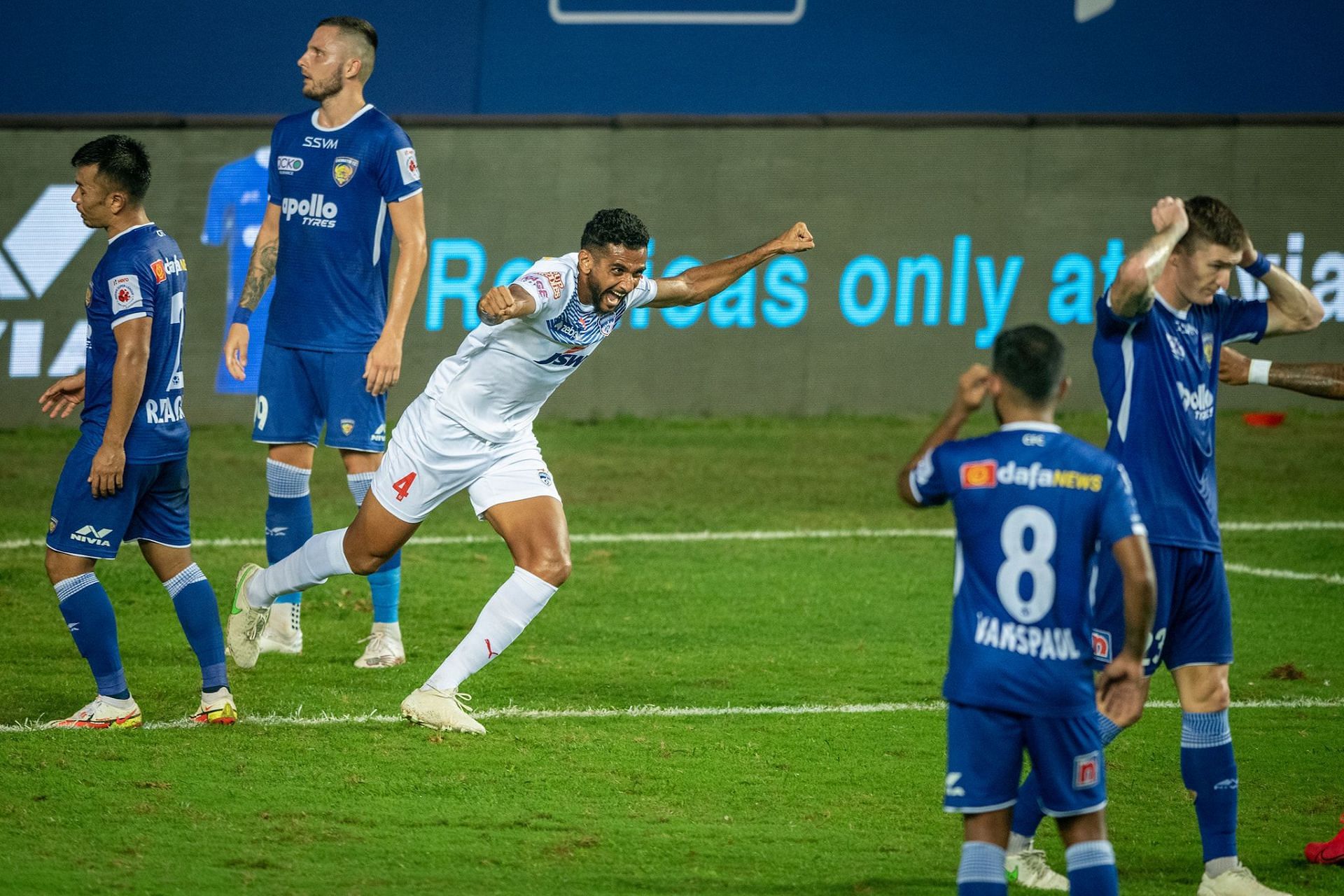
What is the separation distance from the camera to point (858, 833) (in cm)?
550

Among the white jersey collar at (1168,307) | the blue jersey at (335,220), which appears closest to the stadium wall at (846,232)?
the blue jersey at (335,220)

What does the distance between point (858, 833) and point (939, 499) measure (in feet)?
5.40

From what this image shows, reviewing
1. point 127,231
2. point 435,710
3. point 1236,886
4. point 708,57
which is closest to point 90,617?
point 435,710

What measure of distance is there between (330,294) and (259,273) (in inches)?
16.8

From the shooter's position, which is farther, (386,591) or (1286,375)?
(386,591)

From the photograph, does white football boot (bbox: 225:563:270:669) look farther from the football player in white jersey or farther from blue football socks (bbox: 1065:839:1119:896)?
blue football socks (bbox: 1065:839:1119:896)

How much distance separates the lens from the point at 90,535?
20.5 ft

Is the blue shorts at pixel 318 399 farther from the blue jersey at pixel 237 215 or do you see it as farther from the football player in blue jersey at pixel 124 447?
the blue jersey at pixel 237 215

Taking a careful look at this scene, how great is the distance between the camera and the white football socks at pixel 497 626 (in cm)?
634

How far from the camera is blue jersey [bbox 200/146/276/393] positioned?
14.0m

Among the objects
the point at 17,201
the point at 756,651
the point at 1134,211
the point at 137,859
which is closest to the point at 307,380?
the point at 756,651

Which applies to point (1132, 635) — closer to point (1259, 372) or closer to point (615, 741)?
point (1259, 372)

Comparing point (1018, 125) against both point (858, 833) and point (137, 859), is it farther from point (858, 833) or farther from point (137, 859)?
point (137, 859)

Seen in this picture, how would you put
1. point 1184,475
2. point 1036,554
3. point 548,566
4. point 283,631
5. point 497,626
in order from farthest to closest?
point 283,631 → point 548,566 → point 497,626 → point 1184,475 → point 1036,554
